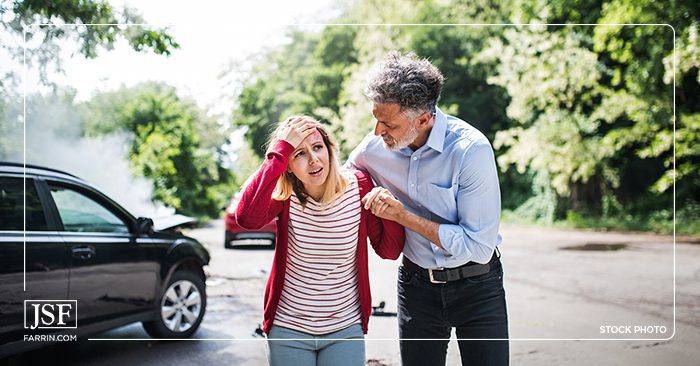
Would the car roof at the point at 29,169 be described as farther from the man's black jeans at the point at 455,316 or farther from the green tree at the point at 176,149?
the man's black jeans at the point at 455,316

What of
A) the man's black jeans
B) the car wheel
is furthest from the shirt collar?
the car wheel

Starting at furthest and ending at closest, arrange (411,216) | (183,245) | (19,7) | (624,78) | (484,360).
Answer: (624,78) → (183,245) → (19,7) → (484,360) → (411,216)

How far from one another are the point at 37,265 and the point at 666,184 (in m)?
3.77

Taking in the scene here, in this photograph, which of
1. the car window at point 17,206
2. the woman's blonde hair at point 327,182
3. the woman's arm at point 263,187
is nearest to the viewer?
the woman's arm at point 263,187

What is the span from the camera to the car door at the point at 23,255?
3012mm

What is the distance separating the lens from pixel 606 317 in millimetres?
3889

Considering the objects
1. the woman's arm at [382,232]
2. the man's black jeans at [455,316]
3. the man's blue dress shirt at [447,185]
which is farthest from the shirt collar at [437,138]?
the man's black jeans at [455,316]

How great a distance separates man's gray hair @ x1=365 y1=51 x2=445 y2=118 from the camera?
2.04 meters

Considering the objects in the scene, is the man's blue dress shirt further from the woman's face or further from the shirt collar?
the woman's face

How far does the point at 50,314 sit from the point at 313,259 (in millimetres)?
1914

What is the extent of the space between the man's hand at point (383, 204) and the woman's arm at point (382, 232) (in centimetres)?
12

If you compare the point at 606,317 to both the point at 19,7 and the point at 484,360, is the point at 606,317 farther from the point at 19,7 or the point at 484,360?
the point at 19,7

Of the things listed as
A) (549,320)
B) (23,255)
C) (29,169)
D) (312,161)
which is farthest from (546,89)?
(23,255)

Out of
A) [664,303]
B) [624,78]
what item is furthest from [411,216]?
[624,78]
